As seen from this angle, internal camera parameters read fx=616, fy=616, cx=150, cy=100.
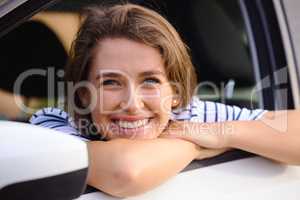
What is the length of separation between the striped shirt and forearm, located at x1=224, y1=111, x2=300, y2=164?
0.34 ft

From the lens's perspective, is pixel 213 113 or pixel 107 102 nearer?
pixel 107 102

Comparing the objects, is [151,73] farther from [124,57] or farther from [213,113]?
[213,113]

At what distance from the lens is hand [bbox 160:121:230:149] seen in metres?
1.68

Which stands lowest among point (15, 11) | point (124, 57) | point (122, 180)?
point (122, 180)

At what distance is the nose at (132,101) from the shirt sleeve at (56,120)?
0.51ft

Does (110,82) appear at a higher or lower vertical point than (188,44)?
lower

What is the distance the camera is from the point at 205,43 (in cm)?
197

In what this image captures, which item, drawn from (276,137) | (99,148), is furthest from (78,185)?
(276,137)

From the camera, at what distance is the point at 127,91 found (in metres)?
1.64

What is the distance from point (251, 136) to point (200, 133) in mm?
154

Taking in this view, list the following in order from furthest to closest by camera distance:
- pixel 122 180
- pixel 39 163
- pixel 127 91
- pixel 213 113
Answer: pixel 213 113, pixel 127 91, pixel 122 180, pixel 39 163

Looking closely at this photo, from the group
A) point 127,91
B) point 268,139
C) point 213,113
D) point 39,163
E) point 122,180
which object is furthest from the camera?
point 213,113

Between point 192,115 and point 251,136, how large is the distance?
0.65 feet

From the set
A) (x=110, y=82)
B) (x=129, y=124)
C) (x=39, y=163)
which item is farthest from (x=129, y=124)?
(x=39, y=163)
